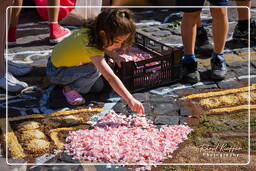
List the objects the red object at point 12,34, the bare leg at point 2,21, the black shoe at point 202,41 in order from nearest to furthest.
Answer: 1. the bare leg at point 2,21
2. the black shoe at point 202,41
3. the red object at point 12,34

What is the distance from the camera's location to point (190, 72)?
4.28 meters

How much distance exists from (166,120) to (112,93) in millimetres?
627

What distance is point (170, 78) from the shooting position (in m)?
4.25

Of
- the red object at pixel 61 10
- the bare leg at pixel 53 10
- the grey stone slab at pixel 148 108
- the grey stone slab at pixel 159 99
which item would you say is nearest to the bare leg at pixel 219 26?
the grey stone slab at pixel 159 99

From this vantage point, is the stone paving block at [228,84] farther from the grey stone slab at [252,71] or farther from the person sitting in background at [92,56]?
the person sitting in background at [92,56]

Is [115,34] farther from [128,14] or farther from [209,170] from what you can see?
[209,170]

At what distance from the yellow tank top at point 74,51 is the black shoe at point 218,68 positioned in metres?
1.12

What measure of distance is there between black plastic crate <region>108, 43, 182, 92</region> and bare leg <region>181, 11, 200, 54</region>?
0.54ft

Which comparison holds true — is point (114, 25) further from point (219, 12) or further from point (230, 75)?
point (230, 75)

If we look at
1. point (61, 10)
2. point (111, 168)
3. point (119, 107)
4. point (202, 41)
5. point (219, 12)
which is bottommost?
point (111, 168)

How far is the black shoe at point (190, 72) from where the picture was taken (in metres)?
4.24

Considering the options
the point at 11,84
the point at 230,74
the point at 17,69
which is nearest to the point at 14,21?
the point at 17,69

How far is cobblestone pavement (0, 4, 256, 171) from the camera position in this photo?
3777 millimetres

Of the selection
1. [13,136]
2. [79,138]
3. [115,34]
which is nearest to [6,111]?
[13,136]
